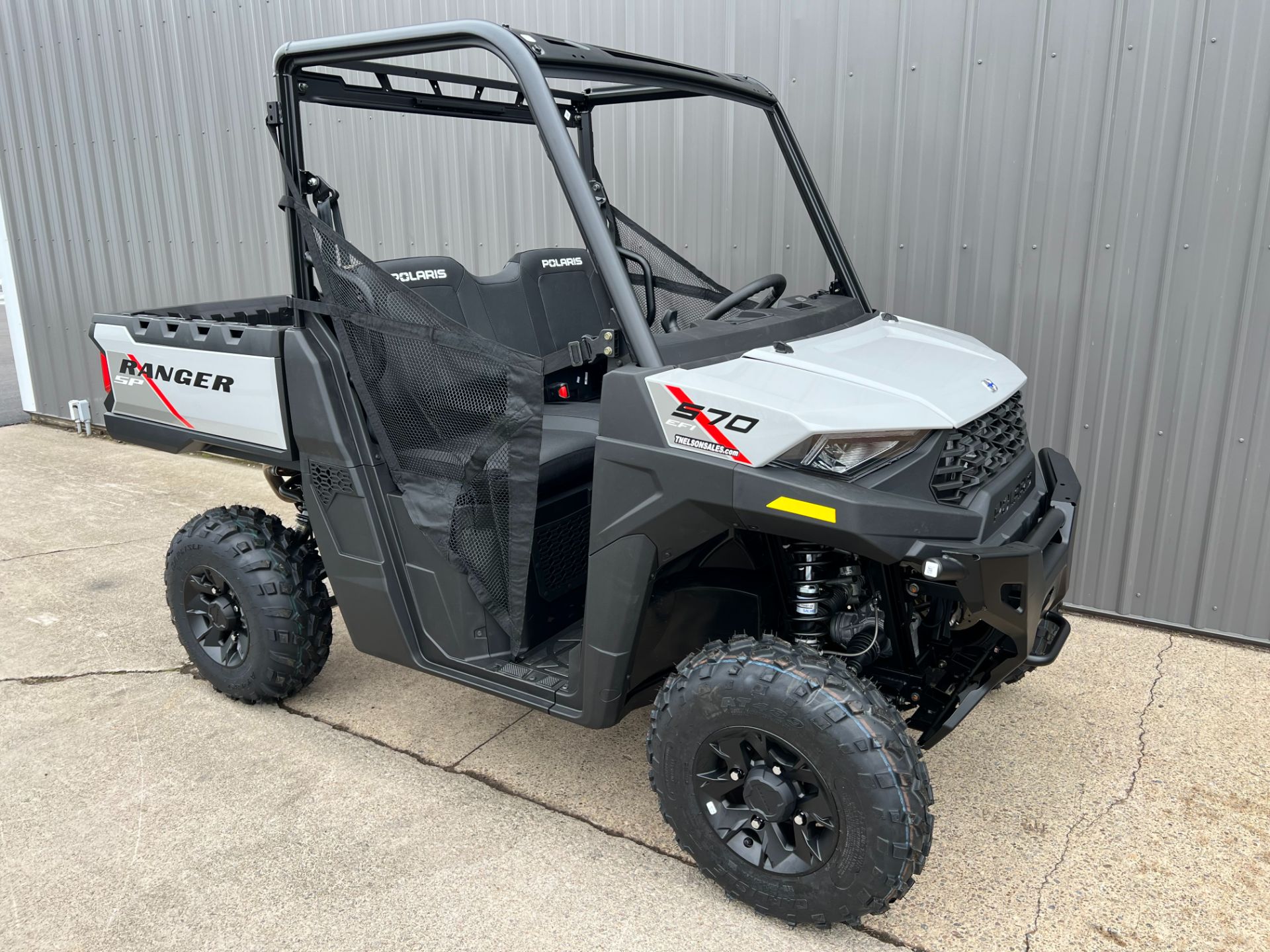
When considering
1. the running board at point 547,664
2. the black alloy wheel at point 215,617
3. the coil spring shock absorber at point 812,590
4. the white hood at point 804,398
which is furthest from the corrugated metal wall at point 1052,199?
the black alloy wheel at point 215,617

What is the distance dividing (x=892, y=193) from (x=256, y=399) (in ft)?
8.50

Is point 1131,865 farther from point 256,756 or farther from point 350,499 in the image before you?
point 256,756

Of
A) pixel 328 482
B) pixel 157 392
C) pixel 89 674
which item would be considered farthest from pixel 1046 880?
pixel 89 674

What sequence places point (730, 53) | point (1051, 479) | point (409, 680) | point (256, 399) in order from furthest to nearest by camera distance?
point (730, 53) < point (409, 680) < point (256, 399) < point (1051, 479)

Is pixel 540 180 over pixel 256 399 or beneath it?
over

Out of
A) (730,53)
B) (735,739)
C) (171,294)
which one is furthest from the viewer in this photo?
(171,294)

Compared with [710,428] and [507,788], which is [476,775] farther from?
[710,428]

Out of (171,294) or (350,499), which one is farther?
(171,294)

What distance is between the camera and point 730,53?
415cm

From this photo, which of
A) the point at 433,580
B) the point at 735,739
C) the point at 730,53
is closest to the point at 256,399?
the point at 433,580

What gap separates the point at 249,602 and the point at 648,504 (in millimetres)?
1575

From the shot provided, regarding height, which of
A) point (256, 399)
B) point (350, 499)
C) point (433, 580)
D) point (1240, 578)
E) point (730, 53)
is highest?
point (730, 53)

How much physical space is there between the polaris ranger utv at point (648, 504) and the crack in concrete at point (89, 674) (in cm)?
32

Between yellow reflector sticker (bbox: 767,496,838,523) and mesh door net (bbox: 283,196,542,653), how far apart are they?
0.65m
